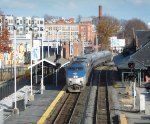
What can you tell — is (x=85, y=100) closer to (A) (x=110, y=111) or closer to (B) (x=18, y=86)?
(A) (x=110, y=111)

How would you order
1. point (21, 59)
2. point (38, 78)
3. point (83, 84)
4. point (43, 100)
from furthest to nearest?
1. point (21, 59)
2. point (38, 78)
3. point (83, 84)
4. point (43, 100)

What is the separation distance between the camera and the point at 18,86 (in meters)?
39.1

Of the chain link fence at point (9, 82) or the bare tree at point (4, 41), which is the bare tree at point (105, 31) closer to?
the bare tree at point (4, 41)

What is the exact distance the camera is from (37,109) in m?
28.5

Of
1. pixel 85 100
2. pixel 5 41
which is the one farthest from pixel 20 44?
pixel 85 100

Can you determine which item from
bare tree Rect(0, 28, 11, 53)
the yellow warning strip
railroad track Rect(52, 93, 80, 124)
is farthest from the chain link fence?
the yellow warning strip

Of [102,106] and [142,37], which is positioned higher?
[142,37]


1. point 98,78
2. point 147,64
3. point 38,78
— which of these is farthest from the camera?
point 98,78

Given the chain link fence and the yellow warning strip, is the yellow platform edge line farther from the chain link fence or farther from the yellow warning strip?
the yellow warning strip

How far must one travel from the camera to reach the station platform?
24469 mm

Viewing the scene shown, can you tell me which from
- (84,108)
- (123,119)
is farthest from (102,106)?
(123,119)

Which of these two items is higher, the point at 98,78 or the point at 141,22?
the point at 141,22

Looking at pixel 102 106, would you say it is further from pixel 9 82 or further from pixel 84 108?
pixel 9 82

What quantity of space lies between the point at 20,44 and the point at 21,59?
3.50 metres
